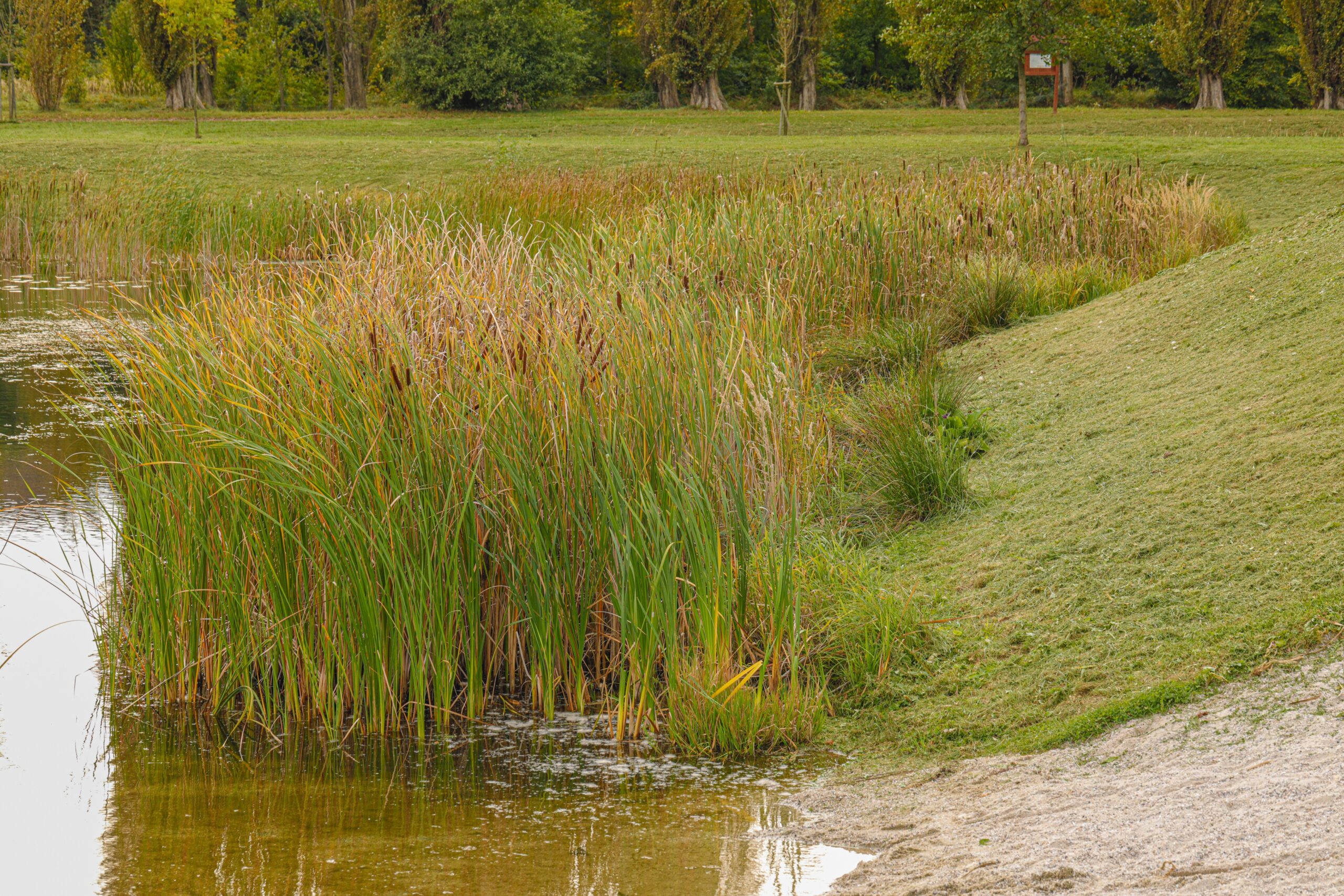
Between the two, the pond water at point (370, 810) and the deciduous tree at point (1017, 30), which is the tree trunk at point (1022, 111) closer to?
the deciduous tree at point (1017, 30)

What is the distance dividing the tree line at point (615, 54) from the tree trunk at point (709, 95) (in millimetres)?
95

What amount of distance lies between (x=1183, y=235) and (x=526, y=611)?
8106 millimetres

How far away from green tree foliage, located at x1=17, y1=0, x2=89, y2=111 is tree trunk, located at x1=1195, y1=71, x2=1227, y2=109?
3347cm

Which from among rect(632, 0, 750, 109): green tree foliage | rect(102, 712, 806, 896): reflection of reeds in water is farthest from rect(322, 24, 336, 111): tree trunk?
rect(102, 712, 806, 896): reflection of reeds in water

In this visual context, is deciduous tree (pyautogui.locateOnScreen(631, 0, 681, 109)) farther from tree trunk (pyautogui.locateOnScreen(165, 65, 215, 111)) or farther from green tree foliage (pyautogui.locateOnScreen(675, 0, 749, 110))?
tree trunk (pyautogui.locateOnScreen(165, 65, 215, 111))

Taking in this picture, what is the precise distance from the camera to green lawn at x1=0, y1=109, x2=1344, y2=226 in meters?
19.6

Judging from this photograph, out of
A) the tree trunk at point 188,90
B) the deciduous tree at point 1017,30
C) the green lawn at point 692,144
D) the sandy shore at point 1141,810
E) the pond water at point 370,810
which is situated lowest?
the pond water at point 370,810

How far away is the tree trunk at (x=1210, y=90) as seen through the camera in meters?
40.4

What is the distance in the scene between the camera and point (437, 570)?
4.39 m

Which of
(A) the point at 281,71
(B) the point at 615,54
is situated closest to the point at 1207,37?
(B) the point at 615,54

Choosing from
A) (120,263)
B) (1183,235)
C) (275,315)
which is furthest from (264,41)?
(275,315)

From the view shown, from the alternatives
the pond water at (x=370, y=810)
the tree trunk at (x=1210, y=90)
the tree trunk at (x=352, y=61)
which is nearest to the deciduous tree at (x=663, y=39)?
the tree trunk at (x=352, y=61)

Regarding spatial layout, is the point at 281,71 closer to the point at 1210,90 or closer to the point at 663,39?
the point at 663,39

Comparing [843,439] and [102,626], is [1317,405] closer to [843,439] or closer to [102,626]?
[843,439]
